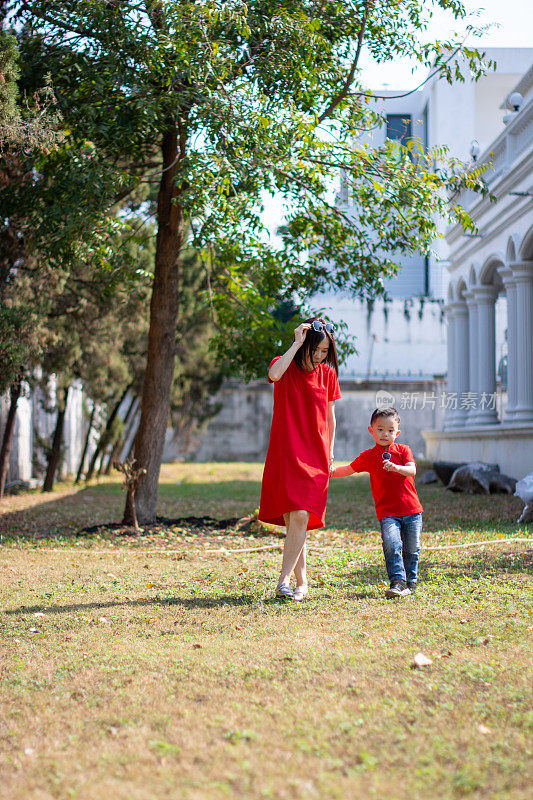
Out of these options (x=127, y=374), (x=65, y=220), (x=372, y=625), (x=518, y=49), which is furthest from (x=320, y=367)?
(x=518, y=49)

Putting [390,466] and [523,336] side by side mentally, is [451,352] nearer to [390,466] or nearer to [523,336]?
[523,336]

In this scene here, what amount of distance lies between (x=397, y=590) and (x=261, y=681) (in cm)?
186

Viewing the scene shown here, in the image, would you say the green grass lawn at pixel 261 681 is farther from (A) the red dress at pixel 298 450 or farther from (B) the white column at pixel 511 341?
(B) the white column at pixel 511 341

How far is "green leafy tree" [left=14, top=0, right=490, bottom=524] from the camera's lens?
743 cm

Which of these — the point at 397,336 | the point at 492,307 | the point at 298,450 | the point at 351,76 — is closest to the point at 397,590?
the point at 298,450

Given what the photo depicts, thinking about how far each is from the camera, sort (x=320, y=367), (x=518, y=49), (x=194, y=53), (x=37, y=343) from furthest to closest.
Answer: (x=518, y=49) < (x=37, y=343) < (x=194, y=53) < (x=320, y=367)

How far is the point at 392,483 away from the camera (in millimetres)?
5102

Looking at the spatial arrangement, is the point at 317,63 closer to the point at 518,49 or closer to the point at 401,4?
the point at 401,4

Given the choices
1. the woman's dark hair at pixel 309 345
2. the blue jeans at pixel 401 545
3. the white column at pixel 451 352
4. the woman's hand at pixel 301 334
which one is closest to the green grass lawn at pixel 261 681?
the blue jeans at pixel 401 545

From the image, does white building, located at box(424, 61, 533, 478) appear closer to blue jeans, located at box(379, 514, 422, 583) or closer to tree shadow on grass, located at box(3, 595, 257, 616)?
blue jeans, located at box(379, 514, 422, 583)

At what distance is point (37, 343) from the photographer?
921 centimetres

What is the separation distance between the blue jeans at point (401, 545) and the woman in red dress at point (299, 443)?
18.5 inches

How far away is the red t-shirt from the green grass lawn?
57 cm

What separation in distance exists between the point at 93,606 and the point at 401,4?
7.29 metres
